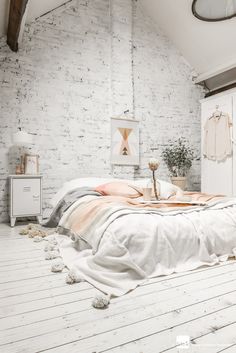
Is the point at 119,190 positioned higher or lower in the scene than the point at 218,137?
lower

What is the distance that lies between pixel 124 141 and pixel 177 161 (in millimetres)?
1083

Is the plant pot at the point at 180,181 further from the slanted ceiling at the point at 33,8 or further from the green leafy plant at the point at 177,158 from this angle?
the slanted ceiling at the point at 33,8

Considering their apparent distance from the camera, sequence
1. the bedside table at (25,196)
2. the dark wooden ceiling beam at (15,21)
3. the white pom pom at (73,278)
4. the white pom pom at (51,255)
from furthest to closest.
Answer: the bedside table at (25,196), the dark wooden ceiling beam at (15,21), the white pom pom at (51,255), the white pom pom at (73,278)

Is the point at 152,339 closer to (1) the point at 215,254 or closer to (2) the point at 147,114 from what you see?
(1) the point at 215,254

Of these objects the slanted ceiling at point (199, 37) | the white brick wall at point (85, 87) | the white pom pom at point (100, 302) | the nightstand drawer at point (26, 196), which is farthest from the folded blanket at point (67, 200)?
the slanted ceiling at point (199, 37)

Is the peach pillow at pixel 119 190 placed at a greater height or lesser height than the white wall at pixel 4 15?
lesser

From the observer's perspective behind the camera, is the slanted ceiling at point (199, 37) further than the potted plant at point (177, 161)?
No

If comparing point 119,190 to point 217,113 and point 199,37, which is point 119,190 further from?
point 199,37

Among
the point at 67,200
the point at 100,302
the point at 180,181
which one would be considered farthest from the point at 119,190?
the point at 180,181

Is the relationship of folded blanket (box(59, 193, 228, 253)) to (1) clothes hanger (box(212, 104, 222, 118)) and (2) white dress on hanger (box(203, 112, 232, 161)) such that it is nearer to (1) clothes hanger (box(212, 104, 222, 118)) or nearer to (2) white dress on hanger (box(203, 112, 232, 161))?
(2) white dress on hanger (box(203, 112, 232, 161))

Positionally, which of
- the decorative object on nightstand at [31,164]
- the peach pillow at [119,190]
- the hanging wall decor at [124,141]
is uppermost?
the hanging wall decor at [124,141]

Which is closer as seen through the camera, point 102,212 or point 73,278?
point 73,278

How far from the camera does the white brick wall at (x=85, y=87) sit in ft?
14.0

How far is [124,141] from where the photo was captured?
4973 mm
